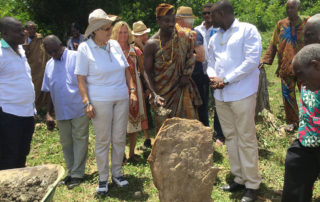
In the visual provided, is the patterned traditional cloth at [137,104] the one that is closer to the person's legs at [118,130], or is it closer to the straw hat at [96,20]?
the person's legs at [118,130]

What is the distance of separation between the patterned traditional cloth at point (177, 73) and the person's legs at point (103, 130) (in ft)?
2.06

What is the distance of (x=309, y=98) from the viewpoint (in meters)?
2.78

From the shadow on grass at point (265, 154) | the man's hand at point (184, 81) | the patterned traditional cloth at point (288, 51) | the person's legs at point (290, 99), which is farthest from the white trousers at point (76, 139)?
the person's legs at point (290, 99)

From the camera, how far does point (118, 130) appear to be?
13.5ft

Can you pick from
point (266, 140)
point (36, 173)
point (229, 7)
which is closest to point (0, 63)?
point (36, 173)

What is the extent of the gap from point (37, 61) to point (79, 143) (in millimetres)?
3807

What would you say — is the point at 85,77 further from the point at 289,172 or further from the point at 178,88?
the point at 289,172

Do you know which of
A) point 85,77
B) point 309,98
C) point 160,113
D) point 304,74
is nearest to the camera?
point 304,74

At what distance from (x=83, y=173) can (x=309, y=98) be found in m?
3.04

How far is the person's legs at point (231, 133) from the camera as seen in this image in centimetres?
382

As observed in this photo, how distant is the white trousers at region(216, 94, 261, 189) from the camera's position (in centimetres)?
363

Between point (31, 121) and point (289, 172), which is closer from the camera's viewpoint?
point (289, 172)

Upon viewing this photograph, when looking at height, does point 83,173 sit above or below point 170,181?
below

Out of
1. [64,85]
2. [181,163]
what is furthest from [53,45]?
[181,163]
